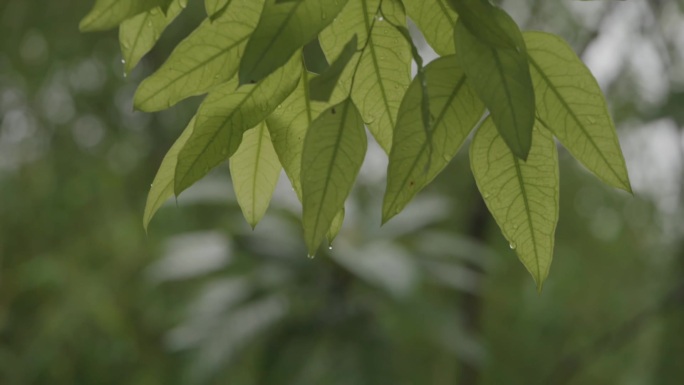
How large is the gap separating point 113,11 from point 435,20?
15 cm

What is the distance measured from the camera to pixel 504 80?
0.40m

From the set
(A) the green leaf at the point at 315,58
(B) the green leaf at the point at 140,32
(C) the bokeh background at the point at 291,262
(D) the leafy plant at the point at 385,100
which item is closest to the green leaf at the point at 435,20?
(D) the leafy plant at the point at 385,100

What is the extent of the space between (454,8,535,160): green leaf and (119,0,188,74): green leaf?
0.52 ft

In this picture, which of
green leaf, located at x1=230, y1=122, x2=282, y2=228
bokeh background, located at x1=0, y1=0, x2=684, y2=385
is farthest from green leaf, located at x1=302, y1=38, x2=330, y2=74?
green leaf, located at x1=230, y1=122, x2=282, y2=228

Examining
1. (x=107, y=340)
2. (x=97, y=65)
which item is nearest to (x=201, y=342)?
(x=107, y=340)

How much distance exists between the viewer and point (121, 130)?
254cm

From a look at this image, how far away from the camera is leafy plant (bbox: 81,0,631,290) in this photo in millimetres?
397

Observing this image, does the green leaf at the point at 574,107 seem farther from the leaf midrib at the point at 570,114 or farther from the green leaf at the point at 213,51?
the green leaf at the point at 213,51

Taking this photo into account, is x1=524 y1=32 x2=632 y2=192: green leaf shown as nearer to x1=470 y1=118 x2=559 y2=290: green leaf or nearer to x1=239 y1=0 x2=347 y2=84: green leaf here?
x1=470 y1=118 x2=559 y2=290: green leaf

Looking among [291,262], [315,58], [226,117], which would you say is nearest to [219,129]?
[226,117]

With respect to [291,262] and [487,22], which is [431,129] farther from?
[291,262]

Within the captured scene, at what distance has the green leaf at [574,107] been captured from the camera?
445mm

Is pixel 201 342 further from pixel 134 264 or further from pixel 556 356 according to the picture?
pixel 556 356

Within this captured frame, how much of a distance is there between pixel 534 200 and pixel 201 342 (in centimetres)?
153
